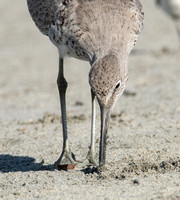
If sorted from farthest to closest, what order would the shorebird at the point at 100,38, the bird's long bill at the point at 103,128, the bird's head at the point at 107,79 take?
1. the bird's long bill at the point at 103,128
2. the shorebird at the point at 100,38
3. the bird's head at the point at 107,79

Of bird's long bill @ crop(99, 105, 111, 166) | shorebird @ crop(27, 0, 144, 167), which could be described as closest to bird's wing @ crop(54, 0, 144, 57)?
shorebird @ crop(27, 0, 144, 167)

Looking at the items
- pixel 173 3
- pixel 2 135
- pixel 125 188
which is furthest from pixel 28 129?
pixel 173 3

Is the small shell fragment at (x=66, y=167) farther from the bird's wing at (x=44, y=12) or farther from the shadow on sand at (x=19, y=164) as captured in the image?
the bird's wing at (x=44, y=12)

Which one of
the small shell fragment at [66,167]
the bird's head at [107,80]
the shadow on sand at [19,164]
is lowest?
the shadow on sand at [19,164]

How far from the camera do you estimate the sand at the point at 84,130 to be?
5645 millimetres

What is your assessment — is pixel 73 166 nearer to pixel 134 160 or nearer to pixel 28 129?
pixel 134 160

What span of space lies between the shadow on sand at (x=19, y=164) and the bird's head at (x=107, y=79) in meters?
1.53

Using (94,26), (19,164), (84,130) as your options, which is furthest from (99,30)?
(84,130)

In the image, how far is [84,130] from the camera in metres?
8.08

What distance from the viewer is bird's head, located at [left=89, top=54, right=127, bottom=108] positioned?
17.3ft

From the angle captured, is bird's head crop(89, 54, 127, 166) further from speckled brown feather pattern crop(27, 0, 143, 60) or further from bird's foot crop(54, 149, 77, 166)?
bird's foot crop(54, 149, 77, 166)

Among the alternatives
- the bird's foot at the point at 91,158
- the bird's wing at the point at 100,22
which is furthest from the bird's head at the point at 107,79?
the bird's foot at the point at 91,158

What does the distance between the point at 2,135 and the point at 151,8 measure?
15.2 meters

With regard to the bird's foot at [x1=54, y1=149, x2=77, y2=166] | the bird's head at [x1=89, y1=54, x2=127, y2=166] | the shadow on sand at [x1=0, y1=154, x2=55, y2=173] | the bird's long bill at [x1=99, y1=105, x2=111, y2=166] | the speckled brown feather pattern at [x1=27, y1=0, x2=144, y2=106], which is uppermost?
the speckled brown feather pattern at [x1=27, y1=0, x2=144, y2=106]
